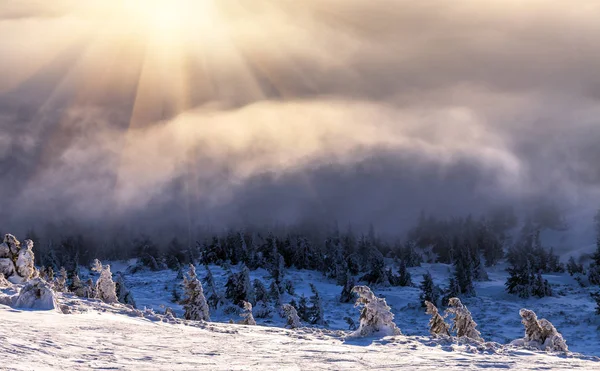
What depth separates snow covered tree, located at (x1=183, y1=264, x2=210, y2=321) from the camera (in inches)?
1711

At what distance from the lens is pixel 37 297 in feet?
73.7

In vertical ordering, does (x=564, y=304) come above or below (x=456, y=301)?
below

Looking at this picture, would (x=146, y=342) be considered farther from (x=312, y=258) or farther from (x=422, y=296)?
(x=312, y=258)

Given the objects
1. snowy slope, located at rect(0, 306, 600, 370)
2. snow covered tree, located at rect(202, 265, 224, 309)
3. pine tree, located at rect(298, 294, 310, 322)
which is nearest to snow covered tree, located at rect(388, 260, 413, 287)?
pine tree, located at rect(298, 294, 310, 322)

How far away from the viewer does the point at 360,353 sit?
18.4 meters

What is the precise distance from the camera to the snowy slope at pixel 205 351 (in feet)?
49.0

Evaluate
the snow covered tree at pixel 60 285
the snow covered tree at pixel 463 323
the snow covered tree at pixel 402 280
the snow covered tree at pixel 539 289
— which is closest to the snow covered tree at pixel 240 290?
the snow covered tree at pixel 60 285

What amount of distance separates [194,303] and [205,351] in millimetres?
27033

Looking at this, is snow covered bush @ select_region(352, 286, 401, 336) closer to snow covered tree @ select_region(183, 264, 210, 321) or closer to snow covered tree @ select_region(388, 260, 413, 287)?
snow covered tree @ select_region(183, 264, 210, 321)

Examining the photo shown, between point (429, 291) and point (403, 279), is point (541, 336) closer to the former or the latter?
point (429, 291)

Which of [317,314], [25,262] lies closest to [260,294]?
[317,314]

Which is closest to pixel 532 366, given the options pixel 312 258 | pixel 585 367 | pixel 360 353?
pixel 585 367

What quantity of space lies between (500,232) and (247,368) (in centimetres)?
15794

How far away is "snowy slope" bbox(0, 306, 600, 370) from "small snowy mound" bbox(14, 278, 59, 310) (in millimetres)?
1114
